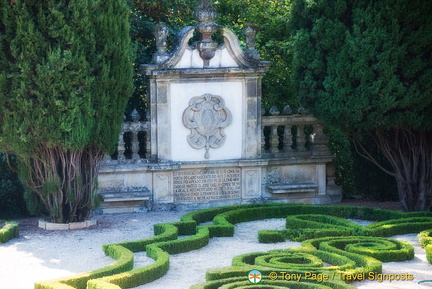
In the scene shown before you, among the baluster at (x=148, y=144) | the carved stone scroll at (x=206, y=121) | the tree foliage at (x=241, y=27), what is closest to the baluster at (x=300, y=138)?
the carved stone scroll at (x=206, y=121)

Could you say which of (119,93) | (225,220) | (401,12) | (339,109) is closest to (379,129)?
(339,109)

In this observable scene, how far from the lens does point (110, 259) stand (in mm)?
12617

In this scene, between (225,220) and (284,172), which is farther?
(284,172)

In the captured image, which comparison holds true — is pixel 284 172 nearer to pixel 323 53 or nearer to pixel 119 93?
pixel 323 53

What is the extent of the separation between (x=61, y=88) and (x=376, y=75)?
5.66 metres

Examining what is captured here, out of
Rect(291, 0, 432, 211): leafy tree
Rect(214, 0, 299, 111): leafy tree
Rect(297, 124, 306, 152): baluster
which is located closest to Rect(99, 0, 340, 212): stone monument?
→ Rect(297, 124, 306, 152): baluster

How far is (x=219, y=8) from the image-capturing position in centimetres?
2136

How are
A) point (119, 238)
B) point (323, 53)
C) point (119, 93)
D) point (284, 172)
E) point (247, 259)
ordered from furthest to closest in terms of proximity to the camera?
point (284, 172) < point (323, 53) < point (119, 93) < point (119, 238) < point (247, 259)

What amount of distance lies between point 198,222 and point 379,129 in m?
Answer: 3.84

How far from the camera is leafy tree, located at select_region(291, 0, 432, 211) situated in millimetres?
15414

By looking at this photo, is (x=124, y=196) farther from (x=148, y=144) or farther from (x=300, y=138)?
(x=300, y=138)

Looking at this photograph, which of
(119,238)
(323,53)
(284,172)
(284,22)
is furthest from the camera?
(284,22)

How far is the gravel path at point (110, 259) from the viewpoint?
11445 millimetres

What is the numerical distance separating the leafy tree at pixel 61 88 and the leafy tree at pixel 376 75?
3.71 m
